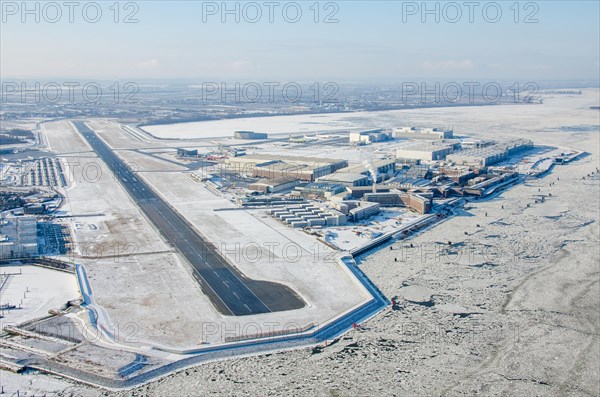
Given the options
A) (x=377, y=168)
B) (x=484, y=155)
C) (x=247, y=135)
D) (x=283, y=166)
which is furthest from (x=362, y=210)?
(x=247, y=135)

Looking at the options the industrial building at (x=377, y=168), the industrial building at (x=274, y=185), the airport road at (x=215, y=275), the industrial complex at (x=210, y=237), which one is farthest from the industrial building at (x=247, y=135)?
the airport road at (x=215, y=275)

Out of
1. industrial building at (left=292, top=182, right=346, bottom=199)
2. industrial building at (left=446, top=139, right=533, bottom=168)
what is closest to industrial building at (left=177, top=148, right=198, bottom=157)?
industrial building at (left=292, top=182, right=346, bottom=199)

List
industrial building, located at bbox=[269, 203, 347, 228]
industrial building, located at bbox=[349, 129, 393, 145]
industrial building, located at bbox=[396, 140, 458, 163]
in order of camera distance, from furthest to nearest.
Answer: industrial building, located at bbox=[349, 129, 393, 145], industrial building, located at bbox=[396, 140, 458, 163], industrial building, located at bbox=[269, 203, 347, 228]

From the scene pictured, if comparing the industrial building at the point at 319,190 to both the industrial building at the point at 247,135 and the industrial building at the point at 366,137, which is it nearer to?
the industrial building at the point at 366,137

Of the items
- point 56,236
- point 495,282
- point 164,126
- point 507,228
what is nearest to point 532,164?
point 507,228

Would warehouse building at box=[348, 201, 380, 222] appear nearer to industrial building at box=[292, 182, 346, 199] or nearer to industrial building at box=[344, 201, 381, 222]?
industrial building at box=[344, 201, 381, 222]

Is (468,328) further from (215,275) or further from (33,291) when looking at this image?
(33,291)
